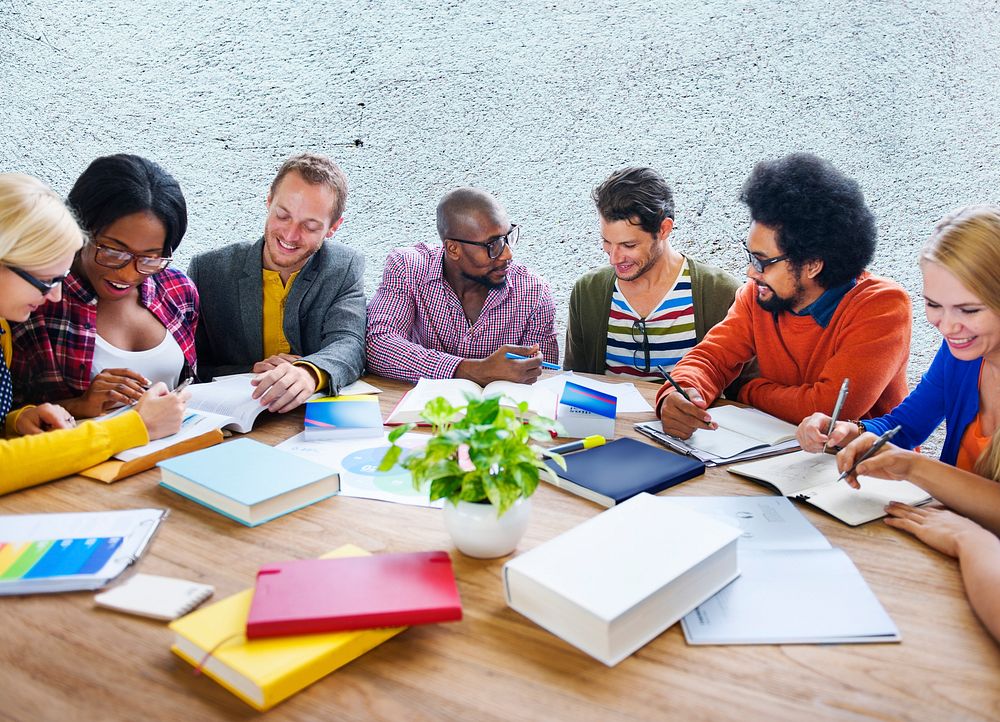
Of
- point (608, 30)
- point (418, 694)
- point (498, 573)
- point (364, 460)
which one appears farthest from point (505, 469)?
point (608, 30)

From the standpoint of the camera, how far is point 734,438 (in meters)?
1.54

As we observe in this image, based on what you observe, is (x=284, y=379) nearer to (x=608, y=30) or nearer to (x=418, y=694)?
(x=418, y=694)

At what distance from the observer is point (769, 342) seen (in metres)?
1.95

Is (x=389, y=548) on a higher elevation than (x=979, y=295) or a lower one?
lower

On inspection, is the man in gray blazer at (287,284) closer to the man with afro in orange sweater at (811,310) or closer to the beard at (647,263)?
the beard at (647,263)

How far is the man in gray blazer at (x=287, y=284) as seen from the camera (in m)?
2.13

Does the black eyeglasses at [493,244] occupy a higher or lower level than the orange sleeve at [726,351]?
higher

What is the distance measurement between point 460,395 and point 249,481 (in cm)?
63

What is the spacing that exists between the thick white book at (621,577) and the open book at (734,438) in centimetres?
47

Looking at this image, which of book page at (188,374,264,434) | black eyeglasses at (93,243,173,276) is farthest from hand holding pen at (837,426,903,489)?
black eyeglasses at (93,243,173,276)

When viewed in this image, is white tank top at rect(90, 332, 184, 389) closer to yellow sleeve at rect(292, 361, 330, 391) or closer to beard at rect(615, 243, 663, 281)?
yellow sleeve at rect(292, 361, 330, 391)

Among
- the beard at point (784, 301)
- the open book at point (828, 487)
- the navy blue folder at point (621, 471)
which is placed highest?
the beard at point (784, 301)

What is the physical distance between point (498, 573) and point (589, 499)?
29cm

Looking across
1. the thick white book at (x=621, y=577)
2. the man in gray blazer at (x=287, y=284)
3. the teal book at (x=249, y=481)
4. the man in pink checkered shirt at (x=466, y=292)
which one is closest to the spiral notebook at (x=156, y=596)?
the teal book at (x=249, y=481)
